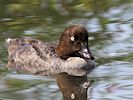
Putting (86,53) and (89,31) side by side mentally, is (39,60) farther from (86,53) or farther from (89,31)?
(89,31)

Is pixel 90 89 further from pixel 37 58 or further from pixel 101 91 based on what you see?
pixel 37 58

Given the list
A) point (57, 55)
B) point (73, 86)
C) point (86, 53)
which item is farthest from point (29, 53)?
point (73, 86)

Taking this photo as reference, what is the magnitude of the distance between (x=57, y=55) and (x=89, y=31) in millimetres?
1653

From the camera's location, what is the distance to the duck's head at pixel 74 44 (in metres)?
11.0

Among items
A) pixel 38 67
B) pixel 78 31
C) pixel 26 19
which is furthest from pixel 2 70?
pixel 26 19

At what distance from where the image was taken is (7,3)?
15227 millimetres

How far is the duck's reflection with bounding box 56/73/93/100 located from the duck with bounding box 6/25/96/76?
21cm

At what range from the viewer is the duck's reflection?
9.85 metres

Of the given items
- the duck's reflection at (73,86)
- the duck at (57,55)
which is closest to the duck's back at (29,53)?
the duck at (57,55)

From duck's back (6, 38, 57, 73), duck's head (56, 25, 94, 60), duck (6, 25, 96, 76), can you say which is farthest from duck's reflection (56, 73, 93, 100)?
duck's back (6, 38, 57, 73)

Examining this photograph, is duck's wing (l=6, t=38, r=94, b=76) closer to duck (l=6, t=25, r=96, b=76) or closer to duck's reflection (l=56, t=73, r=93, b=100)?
duck (l=6, t=25, r=96, b=76)

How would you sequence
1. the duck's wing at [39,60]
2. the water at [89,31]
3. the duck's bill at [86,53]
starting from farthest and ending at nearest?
the duck's wing at [39,60] < the duck's bill at [86,53] < the water at [89,31]

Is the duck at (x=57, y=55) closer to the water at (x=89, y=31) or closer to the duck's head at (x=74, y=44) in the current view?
the duck's head at (x=74, y=44)

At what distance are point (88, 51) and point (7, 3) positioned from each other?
15.1 ft
